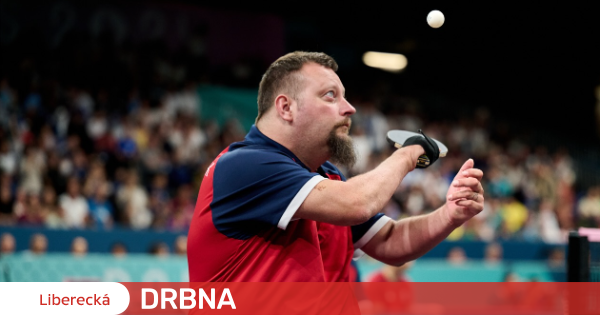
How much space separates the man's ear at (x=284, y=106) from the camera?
3.47m

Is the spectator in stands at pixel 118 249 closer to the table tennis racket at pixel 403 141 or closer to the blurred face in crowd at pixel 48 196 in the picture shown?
the blurred face in crowd at pixel 48 196

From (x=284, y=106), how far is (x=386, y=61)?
22276 mm

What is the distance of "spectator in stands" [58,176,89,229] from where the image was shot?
1205 cm

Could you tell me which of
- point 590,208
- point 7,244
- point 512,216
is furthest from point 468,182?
point 590,208

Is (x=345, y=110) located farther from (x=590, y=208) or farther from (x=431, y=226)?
(x=590, y=208)

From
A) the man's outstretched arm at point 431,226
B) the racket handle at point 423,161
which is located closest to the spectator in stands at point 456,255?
the man's outstretched arm at point 431,226

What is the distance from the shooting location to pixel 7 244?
34.2 feet

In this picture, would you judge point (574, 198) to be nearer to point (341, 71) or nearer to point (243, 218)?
point (341, 71)

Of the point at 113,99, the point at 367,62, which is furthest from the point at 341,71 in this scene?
the point at 113,99

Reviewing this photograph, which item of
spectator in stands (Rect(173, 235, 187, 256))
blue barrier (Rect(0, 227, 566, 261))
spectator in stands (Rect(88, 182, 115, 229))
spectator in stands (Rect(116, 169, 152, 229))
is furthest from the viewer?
spectator in stands (Rect(116, 169, 152, 229))

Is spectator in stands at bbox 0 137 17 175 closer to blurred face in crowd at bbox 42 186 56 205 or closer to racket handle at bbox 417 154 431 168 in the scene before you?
blurred face in crowd at bbox 42 186 56 205

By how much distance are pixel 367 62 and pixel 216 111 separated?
7.73 m

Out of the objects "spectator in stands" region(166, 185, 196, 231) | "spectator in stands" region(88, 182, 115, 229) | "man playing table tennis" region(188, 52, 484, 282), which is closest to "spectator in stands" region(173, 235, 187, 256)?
"spectator in stands" region(166, 185, 196, 231)

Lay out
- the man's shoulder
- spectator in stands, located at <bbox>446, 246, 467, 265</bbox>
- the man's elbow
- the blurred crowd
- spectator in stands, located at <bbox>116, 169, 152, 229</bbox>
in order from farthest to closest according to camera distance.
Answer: spectator in stands, located at <bbox>446, 246, 467, 265</bbox> < spectator in stands, located at <bbox>116, 169, 152, 229</bbox> < the blurred crowd < the man's shoulder < the man's elbow
